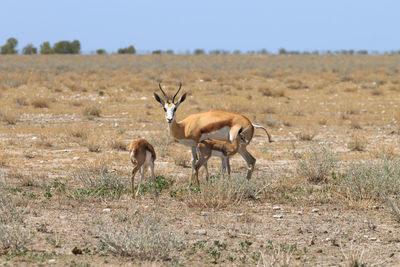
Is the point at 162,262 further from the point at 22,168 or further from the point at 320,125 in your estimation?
the point at 320,125

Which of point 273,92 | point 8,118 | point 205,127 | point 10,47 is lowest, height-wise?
point 8,118

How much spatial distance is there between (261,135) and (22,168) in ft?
22.1

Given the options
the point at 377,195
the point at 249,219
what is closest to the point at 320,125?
the point at 377,195

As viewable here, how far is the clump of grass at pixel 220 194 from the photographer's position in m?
8.01

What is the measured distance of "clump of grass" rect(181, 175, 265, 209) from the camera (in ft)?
26.3

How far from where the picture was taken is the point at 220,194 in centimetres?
805

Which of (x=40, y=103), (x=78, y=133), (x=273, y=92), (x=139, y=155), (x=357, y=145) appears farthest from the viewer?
(x=273, y=92)

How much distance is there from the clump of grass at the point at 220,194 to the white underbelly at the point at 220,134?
1196 mm

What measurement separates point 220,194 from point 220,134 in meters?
1.63

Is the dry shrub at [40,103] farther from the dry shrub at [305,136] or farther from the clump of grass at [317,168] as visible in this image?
the clump of grass at [317,168]

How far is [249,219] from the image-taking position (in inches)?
294

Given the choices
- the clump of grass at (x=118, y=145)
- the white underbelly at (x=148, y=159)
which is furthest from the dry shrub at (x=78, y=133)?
the white underbelly at (x=148, y=159)

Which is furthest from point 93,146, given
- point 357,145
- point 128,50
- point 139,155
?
point 128,50

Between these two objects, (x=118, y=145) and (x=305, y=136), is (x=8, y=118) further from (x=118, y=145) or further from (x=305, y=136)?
(x=305, y=136)
